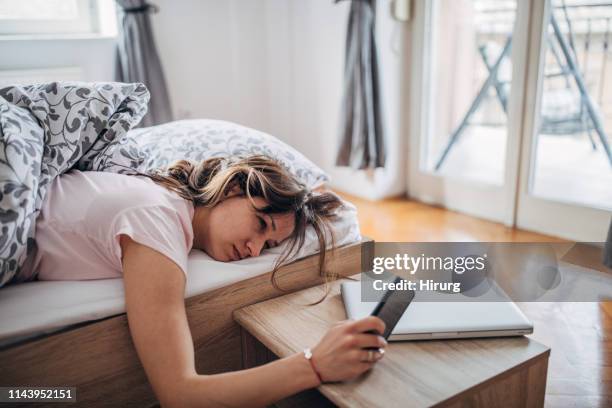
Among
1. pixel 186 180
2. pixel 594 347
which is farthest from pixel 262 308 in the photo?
pixel 594 347

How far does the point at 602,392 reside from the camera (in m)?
1.35

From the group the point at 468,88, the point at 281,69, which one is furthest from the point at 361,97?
A: the point at 281,69

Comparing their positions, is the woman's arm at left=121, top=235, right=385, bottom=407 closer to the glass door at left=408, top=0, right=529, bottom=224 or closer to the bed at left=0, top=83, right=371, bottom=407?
the bed at left=0, top=83, right=371, bottom=407

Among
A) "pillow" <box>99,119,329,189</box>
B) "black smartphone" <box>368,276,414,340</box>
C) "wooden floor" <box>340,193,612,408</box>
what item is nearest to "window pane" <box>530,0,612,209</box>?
"wooden floor" <box>340,193,612,408</box>

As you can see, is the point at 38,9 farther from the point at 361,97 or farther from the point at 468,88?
the point at 468,88

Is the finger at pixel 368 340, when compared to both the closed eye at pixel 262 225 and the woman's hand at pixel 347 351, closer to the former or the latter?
the woman's hand at pixel 347 351

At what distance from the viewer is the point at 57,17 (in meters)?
2.75

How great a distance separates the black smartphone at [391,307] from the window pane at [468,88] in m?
1.78

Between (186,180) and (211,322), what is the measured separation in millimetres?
347

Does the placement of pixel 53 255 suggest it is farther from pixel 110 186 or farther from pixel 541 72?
pixel 541 72

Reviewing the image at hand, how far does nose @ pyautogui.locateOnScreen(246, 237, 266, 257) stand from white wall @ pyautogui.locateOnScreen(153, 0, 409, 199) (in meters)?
1.81

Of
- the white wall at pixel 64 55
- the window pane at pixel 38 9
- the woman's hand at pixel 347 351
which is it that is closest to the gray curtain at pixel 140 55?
the white wall at pixel 64 55

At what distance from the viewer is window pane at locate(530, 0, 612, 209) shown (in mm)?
2277

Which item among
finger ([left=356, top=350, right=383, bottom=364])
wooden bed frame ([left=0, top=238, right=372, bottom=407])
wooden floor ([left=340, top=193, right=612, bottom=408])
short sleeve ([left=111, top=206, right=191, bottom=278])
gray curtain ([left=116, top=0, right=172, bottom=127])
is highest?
gray curtain ([left=116, top=0, right=172, bottom=127])
